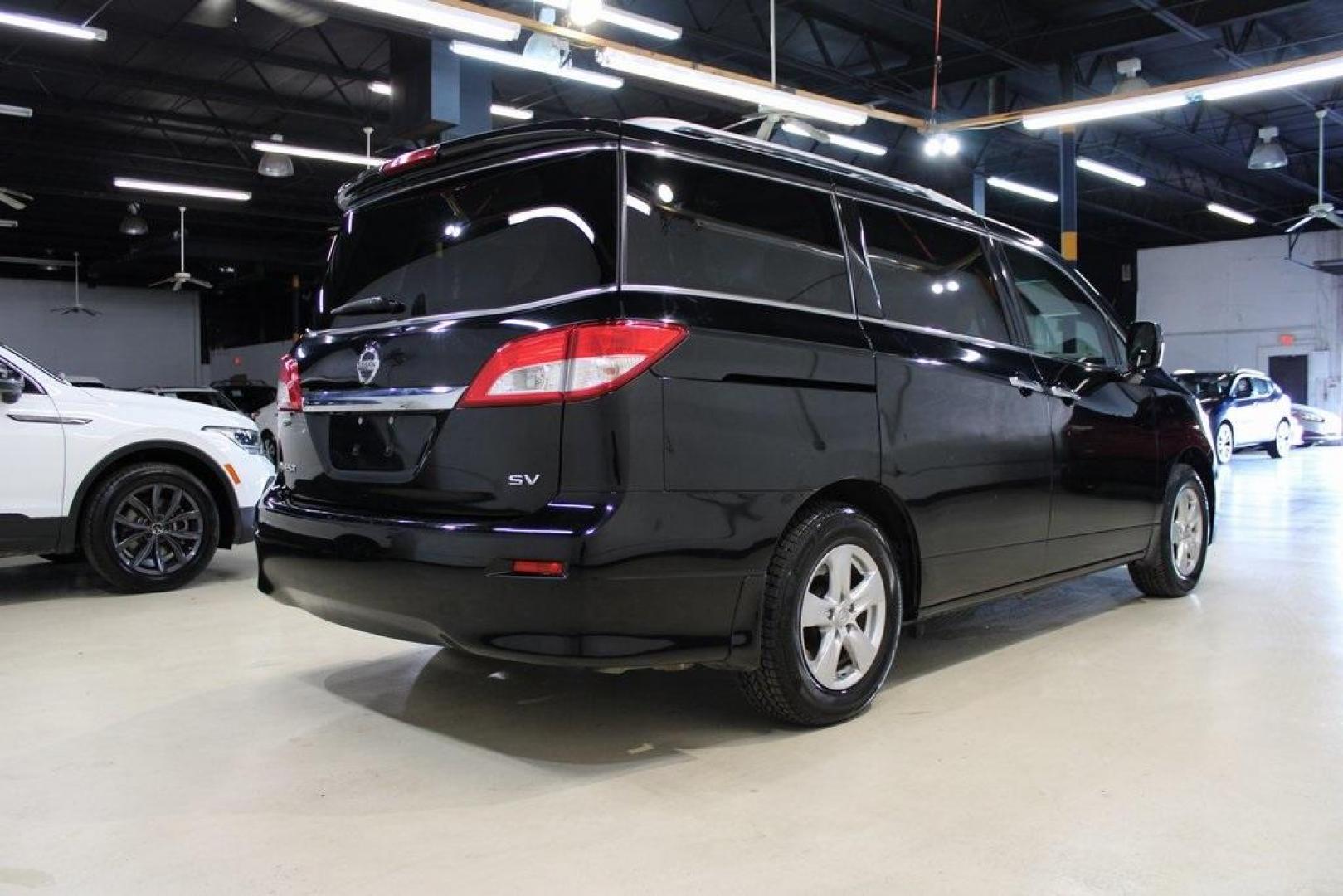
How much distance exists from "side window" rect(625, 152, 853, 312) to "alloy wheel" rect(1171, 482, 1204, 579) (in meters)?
2.71

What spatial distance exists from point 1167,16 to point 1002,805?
12442 millimetres

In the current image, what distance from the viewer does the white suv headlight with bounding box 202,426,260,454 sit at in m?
5.56

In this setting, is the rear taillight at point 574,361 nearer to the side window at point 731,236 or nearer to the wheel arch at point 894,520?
the side window at point 731,236

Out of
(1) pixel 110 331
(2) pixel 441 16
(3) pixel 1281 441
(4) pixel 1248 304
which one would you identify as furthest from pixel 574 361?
(1) pixel 110 331

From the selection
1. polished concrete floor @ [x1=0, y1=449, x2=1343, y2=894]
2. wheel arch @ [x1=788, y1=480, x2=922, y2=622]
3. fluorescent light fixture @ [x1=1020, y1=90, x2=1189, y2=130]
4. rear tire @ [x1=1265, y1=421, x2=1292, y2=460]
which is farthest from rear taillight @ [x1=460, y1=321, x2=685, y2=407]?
rear tire @ [x1=1265, y1=421, x2=1292, y2=460]

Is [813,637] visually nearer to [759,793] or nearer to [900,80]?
[759,793]

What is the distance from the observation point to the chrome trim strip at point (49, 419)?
4.84m

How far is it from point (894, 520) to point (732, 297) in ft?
3.16

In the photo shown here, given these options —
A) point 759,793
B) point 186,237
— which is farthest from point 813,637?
point 186,237

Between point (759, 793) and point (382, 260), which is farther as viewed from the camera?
point (382, 260)

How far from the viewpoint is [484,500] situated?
97.1 inches

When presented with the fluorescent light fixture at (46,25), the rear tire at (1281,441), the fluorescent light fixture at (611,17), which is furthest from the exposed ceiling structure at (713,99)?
the rear tire at (1281,441)

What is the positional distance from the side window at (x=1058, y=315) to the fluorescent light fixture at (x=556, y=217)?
2045 millimetres

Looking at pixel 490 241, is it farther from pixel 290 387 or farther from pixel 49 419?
pixel 49 419
